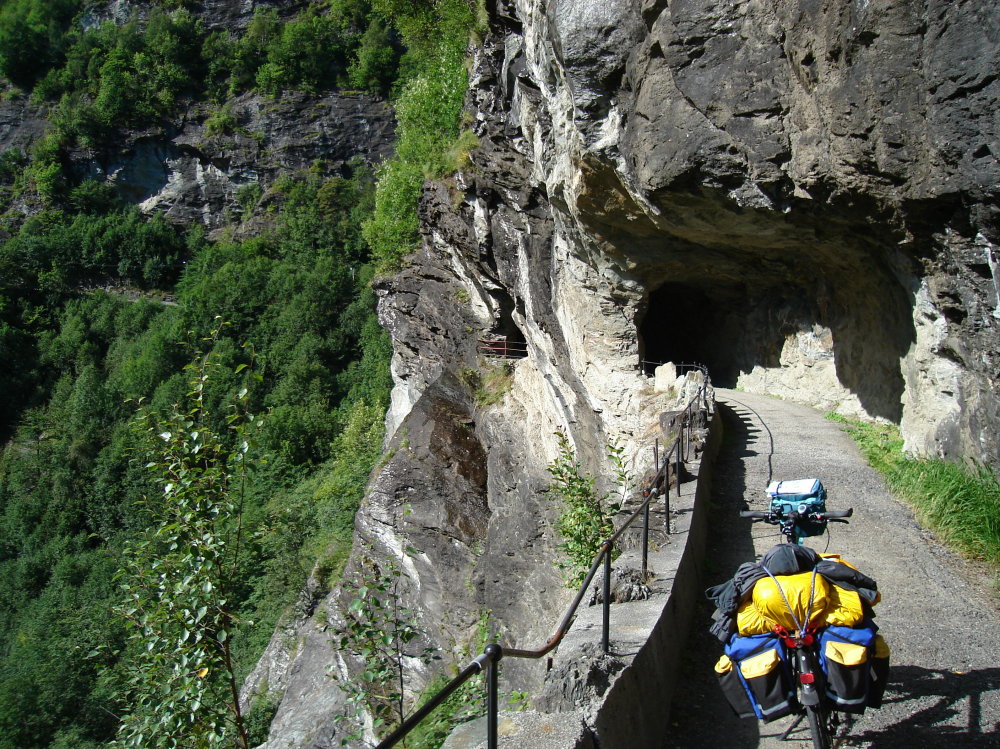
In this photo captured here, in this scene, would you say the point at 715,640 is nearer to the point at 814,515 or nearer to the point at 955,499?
the point at 814,515

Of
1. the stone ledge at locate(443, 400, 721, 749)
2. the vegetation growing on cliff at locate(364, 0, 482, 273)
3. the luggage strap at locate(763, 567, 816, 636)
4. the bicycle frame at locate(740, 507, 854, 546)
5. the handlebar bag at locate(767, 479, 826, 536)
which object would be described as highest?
the vegetation growing on cliff at locate(364, 0, 482, 273)

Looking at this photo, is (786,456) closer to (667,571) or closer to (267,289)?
(667,571)

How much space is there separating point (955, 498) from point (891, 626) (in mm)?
2487

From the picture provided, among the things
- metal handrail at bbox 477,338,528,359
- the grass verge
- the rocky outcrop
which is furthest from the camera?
the rocky outcrop

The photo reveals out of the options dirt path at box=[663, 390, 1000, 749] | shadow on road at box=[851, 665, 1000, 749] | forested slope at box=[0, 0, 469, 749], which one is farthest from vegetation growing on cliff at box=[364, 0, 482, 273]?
shadow on road at box=[851, 665, 1000, 749]

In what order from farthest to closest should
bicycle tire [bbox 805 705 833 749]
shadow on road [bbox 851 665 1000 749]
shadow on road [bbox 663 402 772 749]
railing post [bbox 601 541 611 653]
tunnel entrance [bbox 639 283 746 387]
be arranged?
tunnel entrance [bbox 639 283 746 387] < shadow on road [bbox 663 402 772 749] < railing post [bbox 601 541 611 653] < shadow on road [bbox 851 665 1000 749] < bicycle tire [bbox 805 705 833 749]

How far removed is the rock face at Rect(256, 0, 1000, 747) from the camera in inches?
278

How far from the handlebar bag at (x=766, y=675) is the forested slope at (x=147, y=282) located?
2468 cm

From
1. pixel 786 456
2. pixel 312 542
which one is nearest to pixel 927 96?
pixel 786 456

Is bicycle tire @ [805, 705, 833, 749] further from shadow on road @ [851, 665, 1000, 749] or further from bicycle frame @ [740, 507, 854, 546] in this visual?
bicycle frame @ [740, 507, 854, 546]

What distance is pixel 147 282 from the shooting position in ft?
165

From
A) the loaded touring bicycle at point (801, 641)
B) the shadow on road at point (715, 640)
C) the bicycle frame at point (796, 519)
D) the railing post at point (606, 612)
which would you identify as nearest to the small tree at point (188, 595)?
the railing post at point (606, 612)

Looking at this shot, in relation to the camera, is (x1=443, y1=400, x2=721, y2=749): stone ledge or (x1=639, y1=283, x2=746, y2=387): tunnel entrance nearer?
(x1=443, y1=400, x2=721, y2=749): stone ledge

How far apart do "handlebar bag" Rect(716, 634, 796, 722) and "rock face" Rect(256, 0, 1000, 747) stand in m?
5.13
